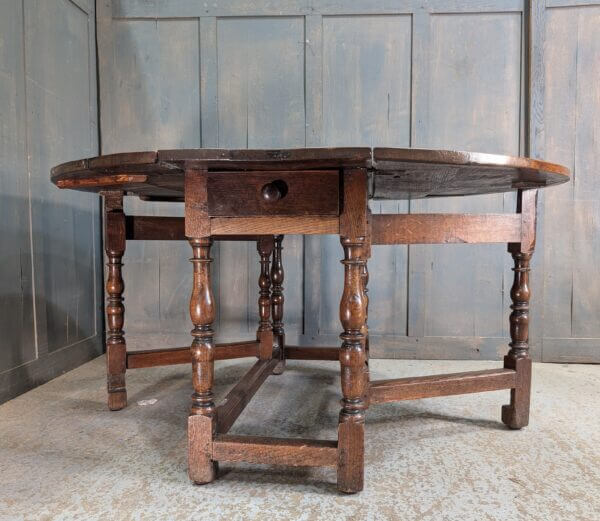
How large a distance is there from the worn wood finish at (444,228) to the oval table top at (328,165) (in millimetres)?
123

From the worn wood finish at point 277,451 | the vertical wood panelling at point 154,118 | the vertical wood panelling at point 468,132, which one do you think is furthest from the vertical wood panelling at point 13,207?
the vertical wood panelling at point 468,132

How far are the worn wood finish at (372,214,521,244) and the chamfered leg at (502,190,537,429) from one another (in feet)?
0.14

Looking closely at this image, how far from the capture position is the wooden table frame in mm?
1219

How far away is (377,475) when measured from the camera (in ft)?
4.35

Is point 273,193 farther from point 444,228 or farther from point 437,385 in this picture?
point 437,385

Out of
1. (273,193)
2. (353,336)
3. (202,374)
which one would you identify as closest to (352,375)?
(353,336)

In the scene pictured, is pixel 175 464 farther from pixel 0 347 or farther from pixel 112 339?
pixel 0 347

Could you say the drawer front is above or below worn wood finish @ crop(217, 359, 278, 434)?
above

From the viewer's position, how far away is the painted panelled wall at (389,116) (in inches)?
105

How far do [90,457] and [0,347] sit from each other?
2.76 ft

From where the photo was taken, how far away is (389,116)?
2.72 m

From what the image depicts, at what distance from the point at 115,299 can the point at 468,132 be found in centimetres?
213

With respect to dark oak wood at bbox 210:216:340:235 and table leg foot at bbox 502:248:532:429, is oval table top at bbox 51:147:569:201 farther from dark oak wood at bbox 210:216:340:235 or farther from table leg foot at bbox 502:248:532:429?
table leg foot at bbox 502:248:532:429

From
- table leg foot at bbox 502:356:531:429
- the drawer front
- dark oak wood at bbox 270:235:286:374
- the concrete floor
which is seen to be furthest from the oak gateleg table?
dark oak wood at bbox 270:235:286:374
